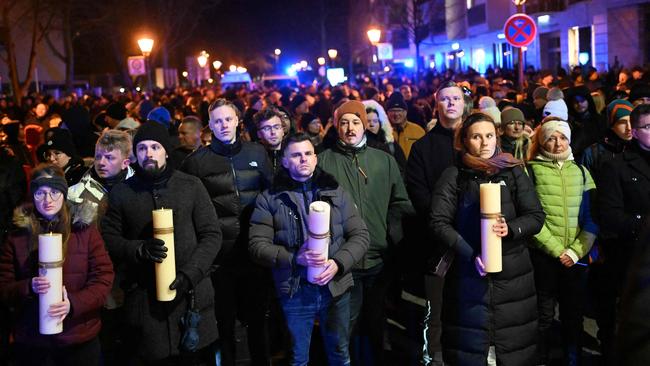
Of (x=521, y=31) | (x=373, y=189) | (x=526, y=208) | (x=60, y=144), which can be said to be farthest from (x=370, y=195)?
(x=521, y=31)

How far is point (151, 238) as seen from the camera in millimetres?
5285

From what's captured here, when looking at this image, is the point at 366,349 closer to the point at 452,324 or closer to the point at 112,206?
the point at 452,324

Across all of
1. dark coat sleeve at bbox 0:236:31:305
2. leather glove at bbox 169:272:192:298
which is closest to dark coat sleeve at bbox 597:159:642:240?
leather glove at bbox 169:272:192:298

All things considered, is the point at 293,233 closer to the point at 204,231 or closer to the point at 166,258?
the point at 204,231

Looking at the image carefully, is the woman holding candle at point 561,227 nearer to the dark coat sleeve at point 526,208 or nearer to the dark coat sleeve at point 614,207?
the dark coat sleeve at point 614,207

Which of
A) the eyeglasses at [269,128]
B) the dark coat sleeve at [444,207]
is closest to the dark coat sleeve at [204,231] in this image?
the dark coat sleeve at [444,207]

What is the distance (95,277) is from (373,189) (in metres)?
2.15

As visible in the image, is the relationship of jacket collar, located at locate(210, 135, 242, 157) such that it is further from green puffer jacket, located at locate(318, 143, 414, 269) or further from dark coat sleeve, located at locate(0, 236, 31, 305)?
dark coat sleeve, located at locate(0, 236, 31, 305)

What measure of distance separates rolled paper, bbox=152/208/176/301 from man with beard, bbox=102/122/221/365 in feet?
0.52

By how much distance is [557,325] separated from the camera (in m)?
7.79

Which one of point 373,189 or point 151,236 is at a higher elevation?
point 373,189

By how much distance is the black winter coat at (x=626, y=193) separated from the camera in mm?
6125

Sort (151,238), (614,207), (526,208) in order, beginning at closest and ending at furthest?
1. (151,238)
2. (526,208)
3. (614,207)

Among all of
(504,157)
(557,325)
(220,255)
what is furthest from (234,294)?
(557,325)
